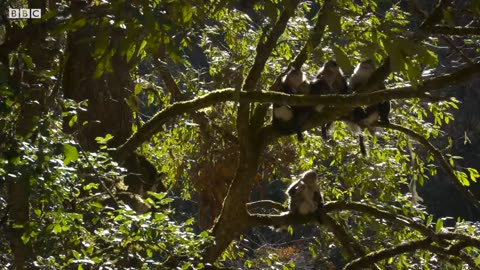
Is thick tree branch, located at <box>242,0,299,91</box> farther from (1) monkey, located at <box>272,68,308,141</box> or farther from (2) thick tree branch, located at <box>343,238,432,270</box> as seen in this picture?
(2) thick tree branch, located at <box>343,238,432,270</box>

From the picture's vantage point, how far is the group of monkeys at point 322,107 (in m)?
5.37

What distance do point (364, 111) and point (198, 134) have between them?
69.8 inches

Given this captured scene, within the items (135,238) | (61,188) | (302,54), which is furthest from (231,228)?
(61,188)

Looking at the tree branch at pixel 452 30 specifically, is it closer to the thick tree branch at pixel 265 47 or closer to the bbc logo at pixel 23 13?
the thick tree branch at pixel 265 47

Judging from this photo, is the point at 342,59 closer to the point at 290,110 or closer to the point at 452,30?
the point at 452,30

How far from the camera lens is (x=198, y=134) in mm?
6797

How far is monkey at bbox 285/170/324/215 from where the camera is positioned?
5570 millimetres

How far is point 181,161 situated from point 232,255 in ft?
3.27

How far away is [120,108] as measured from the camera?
5707mm

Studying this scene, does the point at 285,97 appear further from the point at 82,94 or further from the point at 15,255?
the point at 82,94

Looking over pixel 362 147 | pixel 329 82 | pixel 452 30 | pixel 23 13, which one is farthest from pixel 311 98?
pixel 362 147

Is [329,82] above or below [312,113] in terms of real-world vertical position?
above

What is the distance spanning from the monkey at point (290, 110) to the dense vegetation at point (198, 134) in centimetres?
10

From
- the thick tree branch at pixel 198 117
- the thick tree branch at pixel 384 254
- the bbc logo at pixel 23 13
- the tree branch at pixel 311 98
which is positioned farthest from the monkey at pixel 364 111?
the bbc logo at pixel 23 13
